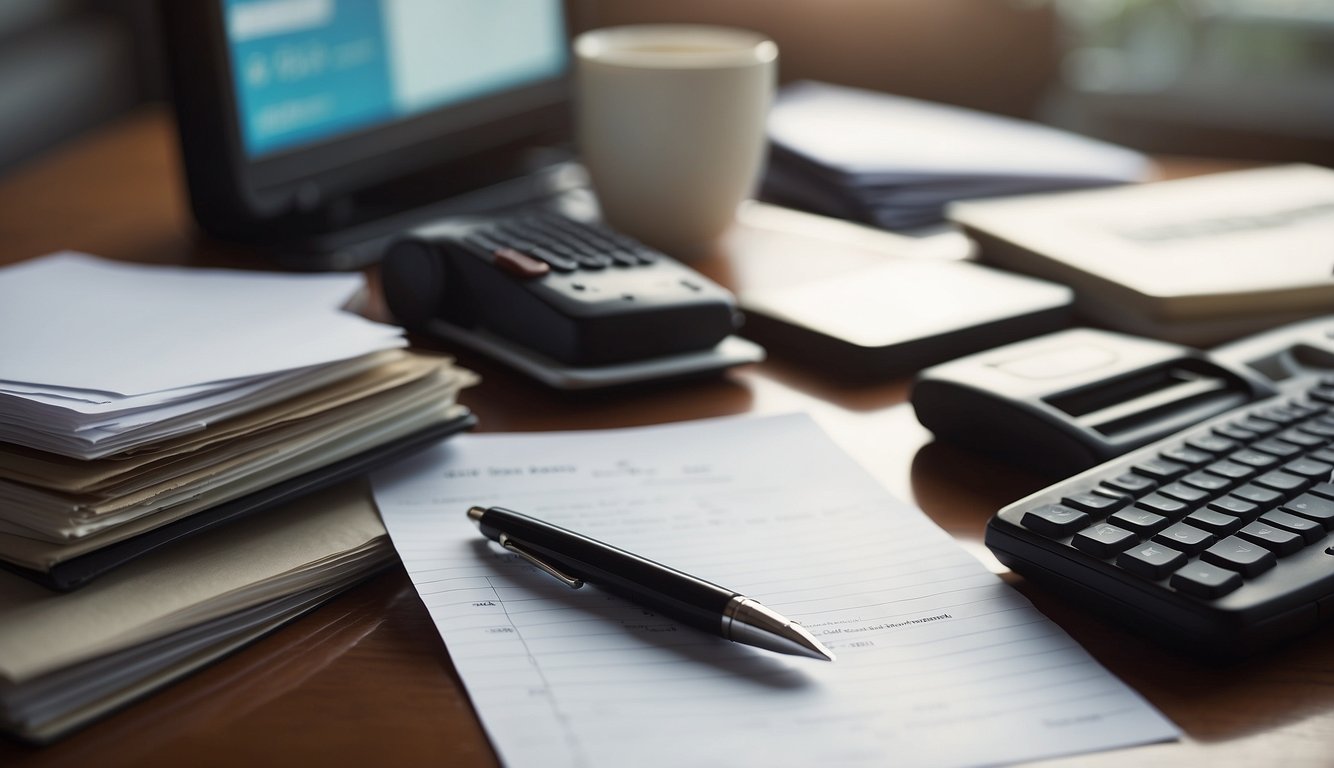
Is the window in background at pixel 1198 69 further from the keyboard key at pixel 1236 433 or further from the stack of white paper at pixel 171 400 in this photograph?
the stack of white paper at pixel 171 400

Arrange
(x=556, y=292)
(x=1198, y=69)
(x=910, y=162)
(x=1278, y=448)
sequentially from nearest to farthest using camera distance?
(x=1278, y=448) < (x=556, y=292) < (x=910, y=162) < (x=1198, y=69)

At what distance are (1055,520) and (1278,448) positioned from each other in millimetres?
128

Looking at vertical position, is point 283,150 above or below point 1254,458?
above

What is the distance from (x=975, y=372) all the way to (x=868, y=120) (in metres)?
0.53

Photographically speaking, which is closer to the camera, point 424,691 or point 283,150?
point 424,691

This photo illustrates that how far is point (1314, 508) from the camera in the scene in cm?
44

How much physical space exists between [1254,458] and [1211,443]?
0.06 feet

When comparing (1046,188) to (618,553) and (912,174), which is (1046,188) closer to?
(912,174)

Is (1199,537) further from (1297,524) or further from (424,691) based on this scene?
(424,691)

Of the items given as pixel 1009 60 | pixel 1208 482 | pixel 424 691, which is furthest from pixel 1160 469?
pixel 1009 60

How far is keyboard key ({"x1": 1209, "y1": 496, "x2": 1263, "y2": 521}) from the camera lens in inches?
17.0

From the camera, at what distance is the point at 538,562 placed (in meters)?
0.44

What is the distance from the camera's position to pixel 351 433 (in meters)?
0.49

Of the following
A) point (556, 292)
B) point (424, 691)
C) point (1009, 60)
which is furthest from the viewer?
point (1009, 60)
